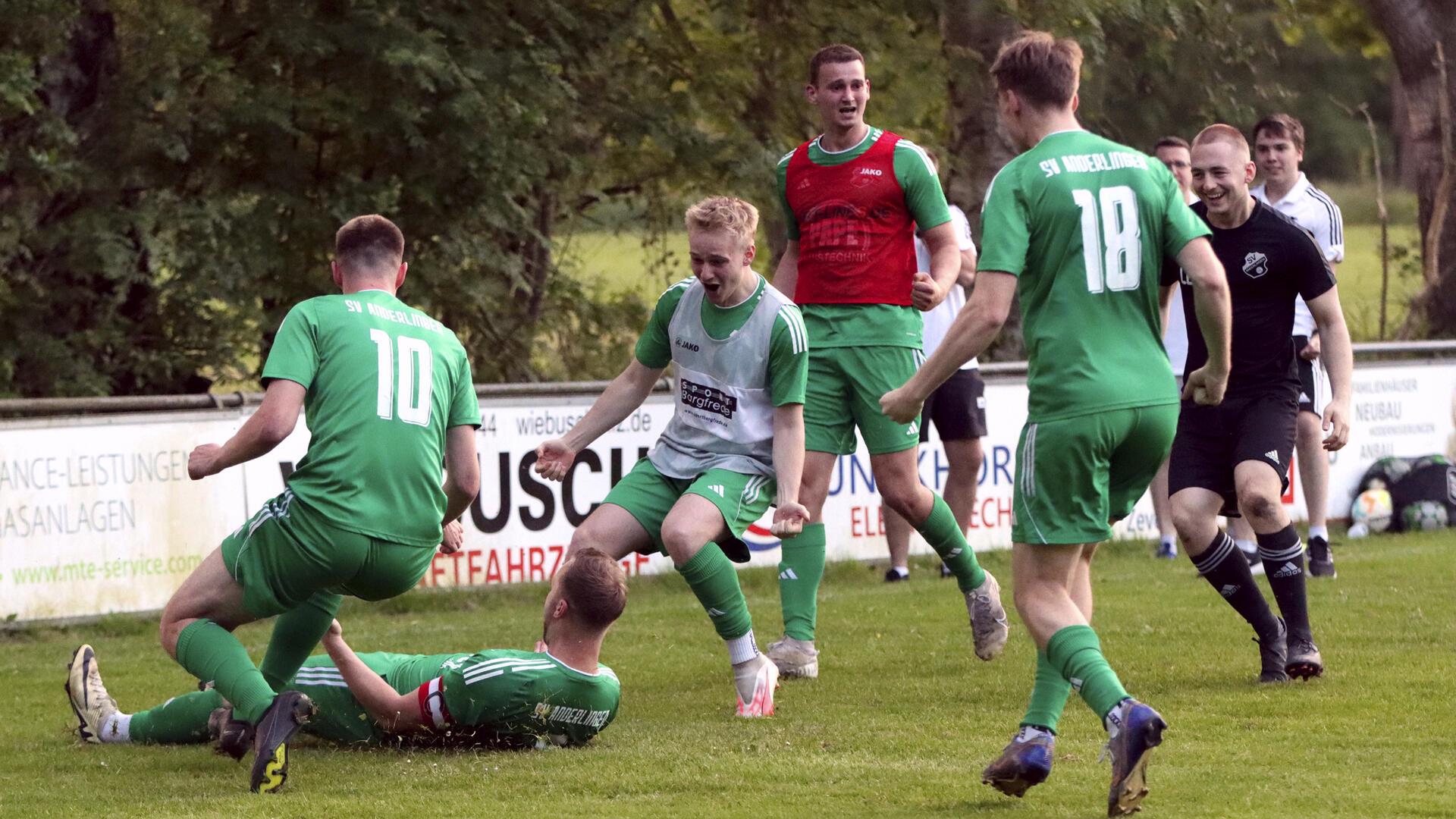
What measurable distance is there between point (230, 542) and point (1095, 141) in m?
2.88

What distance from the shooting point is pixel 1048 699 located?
506 centimetres

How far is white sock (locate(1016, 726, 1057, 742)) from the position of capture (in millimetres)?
4953

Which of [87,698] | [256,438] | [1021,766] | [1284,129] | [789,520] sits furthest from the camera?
[1284,129]

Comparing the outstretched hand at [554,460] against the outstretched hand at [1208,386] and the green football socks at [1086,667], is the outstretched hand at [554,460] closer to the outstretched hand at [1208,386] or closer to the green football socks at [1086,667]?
the green football socks at [1086,667]

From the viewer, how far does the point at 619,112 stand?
14.2 metres

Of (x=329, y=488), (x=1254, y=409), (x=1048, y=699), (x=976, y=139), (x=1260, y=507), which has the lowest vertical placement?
(x=1048, y=699)

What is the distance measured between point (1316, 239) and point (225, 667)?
6.05m

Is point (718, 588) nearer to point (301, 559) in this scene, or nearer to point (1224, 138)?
point (301, 559)

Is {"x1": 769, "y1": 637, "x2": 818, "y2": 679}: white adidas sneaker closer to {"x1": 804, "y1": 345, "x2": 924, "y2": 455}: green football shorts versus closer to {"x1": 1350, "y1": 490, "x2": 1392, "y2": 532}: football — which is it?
{"x1": 804, "y1": 345, "x2": 924, "y2": 455}: green football shorts

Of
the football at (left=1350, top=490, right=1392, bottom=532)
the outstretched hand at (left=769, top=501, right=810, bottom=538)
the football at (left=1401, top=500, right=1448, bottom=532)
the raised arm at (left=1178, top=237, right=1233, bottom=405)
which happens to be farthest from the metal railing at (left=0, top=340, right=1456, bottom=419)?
the football at (left=1401, top=500, right=1448, bottom=532)

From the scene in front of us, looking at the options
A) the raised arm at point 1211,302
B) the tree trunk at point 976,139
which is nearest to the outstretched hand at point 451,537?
the raised arm at point 1211,302

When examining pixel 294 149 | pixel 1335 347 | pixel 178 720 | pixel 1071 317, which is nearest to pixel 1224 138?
pixel 1335 347

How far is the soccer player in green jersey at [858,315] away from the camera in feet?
25.0

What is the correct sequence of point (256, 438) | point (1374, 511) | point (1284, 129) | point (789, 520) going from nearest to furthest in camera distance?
point (256, 438) → point (789, 520) → point (1284, 129) → point (1374, 511)
